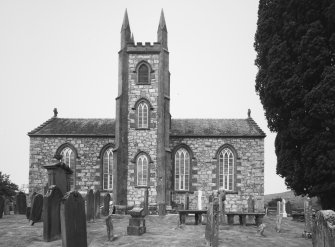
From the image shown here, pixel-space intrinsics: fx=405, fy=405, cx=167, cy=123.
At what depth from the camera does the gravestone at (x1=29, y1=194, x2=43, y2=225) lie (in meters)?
18.7

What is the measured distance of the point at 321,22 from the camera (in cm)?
1912

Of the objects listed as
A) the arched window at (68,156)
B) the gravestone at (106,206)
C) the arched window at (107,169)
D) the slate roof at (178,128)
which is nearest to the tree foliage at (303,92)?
the gravestone at (106,206)

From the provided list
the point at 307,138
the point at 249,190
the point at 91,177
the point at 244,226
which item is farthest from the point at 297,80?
the point at 91,177

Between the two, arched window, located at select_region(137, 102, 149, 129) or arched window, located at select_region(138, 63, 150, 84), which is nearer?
arched window, located at select_region(137, 102, 149, 129)

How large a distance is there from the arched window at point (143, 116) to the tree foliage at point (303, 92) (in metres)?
11.4

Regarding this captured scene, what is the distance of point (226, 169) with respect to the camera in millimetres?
31875

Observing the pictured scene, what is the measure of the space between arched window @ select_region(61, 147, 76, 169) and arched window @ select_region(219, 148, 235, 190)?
11722 mm

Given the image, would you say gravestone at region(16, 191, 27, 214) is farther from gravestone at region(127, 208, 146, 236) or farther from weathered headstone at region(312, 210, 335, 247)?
weathered headstone at region(312, 210, 335, 247)

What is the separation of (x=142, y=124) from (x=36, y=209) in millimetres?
12592

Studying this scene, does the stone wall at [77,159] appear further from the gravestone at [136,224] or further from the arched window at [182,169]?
the gravestone at [136,224]

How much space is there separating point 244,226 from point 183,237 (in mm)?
5737

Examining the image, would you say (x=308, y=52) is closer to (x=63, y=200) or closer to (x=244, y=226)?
(x=244, y=226)

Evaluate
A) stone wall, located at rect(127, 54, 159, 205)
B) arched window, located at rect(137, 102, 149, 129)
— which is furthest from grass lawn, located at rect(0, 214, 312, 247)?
arched window, located at rect(137, 102, 149, 129)

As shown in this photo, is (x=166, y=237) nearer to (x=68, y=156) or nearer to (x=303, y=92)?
(x=303, y=92)
